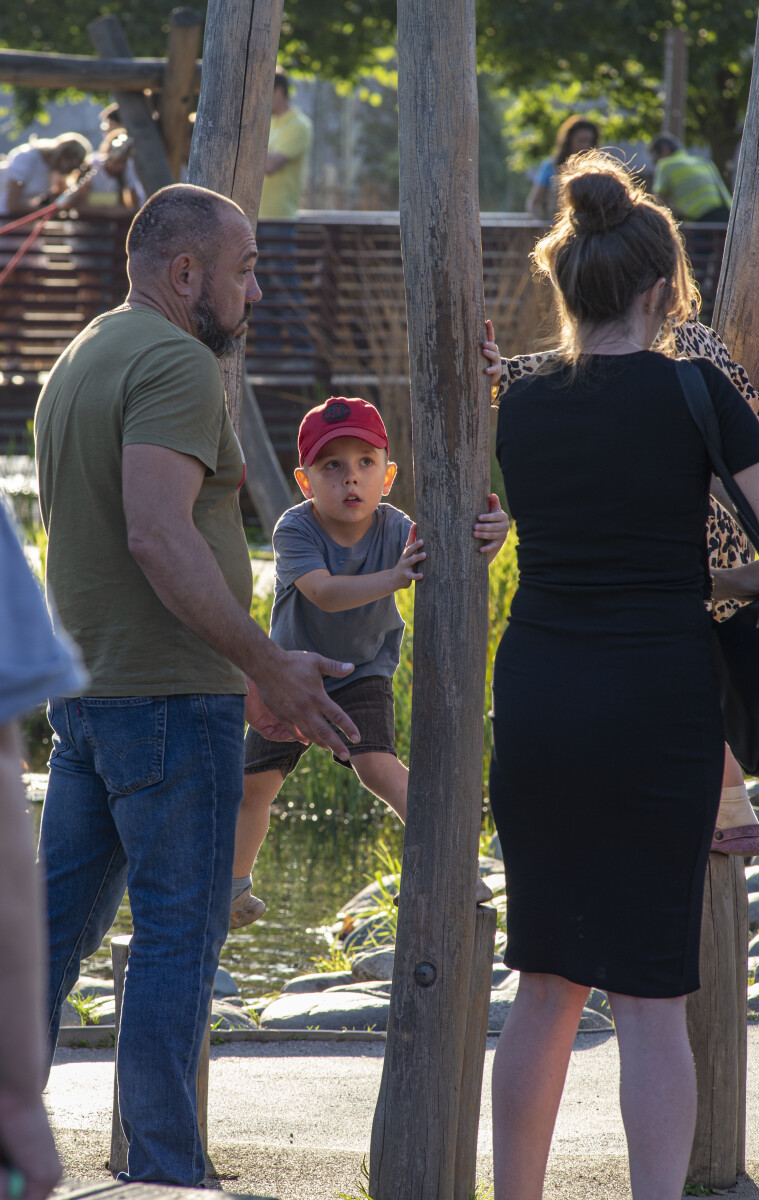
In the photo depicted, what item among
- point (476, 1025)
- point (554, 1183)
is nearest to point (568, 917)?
point (476, 1025)

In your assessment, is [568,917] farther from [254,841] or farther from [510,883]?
[254,841]

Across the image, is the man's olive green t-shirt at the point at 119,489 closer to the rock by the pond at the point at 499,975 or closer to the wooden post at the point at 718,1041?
the wooden post at the point at 718,1041

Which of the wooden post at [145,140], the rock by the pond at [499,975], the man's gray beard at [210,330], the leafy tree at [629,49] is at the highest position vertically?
the leafy tree at [629,49]

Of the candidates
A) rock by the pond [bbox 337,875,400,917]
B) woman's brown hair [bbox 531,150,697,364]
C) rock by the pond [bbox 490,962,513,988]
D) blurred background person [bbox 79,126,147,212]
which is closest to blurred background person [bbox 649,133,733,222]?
blurred background person [bbox 79,126,147,212]

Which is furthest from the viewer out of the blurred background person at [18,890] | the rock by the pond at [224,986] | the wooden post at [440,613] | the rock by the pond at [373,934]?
the rock by the pond at [373,934]

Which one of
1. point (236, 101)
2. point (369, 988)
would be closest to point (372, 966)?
point (369, 988)

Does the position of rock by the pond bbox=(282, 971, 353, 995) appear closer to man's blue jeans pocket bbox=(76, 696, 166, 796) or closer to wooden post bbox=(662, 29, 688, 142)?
man's blue jeans pocket bbox=(76, 696, 166, 796)

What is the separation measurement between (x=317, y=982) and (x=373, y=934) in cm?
34

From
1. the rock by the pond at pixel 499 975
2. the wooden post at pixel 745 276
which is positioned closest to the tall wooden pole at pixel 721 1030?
the wooden post at pixel 745 276

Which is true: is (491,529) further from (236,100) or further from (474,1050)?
(236,100)

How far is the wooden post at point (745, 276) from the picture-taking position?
125 inches

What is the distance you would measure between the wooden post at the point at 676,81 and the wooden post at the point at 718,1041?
53.0 feet

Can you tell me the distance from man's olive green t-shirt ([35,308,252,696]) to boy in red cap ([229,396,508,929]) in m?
0.60

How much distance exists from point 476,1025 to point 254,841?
0.97 m
